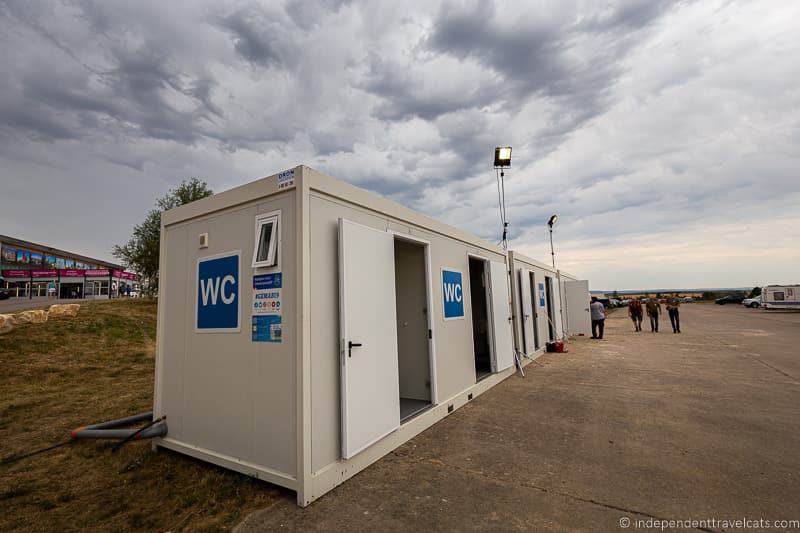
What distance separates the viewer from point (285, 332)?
2.95 m

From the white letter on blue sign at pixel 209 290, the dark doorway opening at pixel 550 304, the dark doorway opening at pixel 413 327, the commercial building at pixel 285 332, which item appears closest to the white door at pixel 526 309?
the dark doorway opening at pixel 550 304

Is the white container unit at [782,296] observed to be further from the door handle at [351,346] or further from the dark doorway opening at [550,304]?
the door handle at [351,346]

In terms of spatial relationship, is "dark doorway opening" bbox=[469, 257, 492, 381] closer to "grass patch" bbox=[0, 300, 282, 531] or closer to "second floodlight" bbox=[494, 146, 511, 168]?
"second floodlight" bbox=[494, 146, 511, 168]

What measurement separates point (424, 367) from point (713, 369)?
619cm

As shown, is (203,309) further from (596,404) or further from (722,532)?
(596,404)

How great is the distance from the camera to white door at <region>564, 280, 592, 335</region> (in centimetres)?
1391

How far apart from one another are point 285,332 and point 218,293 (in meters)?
1.00

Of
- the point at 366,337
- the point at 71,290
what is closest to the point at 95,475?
the point at 366,337

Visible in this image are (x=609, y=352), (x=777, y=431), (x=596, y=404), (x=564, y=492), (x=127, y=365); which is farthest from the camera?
(x=609, y=352)

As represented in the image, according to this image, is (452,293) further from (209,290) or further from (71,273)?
(71,273)

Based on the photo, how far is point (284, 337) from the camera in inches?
116

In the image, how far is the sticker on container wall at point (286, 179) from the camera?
3.03m

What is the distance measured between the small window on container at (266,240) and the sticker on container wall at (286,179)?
25cm

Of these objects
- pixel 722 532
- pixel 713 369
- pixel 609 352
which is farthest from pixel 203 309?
pixel 609 352
